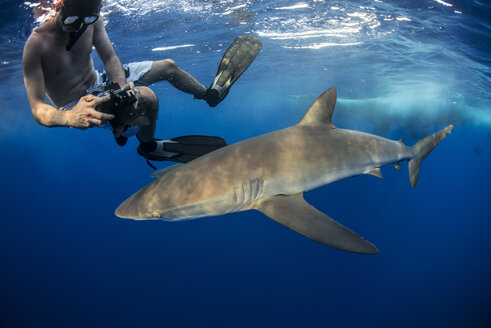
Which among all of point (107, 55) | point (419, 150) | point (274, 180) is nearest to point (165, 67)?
point (107, 55)

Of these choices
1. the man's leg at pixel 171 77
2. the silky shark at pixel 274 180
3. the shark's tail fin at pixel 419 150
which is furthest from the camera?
the shark's tail fin at pixel 419 150

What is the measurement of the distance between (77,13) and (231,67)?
2.85 meters

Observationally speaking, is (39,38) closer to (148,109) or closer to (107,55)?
(107,55)

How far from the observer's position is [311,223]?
2.19m

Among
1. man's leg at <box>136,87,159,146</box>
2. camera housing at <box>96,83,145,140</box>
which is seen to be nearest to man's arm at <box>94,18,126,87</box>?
man's leg at <box>136,87,159,146</box>

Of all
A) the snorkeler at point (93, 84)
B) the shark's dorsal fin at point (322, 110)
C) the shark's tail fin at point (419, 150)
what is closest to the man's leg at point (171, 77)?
the snorkeler at point (93, 84)

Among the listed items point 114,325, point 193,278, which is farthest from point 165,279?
point 114,325

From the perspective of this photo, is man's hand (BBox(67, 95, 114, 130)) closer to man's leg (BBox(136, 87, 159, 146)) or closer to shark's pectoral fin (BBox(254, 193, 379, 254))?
man's leg (BBox(136, 87, 159, 146))

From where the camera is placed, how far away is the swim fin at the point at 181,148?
4005mm

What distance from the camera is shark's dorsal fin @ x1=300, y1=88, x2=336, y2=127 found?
3.36m

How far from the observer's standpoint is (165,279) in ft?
53.6

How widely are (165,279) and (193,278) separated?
198cm

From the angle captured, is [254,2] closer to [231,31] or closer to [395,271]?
[231,31]

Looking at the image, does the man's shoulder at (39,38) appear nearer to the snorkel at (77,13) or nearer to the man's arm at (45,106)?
the man's arm at (45,106)
